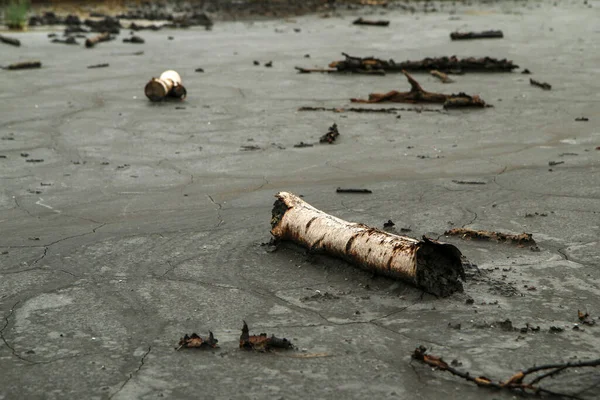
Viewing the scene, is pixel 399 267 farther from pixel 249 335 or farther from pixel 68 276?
pixel 68 276

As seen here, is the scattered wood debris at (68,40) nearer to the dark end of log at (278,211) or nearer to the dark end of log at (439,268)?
the dark end of log at (278,211)

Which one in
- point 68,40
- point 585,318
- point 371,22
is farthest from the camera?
point 371,22

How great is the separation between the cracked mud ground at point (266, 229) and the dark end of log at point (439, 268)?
97mm

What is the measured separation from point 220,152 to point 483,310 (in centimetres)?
372

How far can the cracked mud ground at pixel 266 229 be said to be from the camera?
10.6 ft

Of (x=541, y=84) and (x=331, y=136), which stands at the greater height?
(x=541, y=84)

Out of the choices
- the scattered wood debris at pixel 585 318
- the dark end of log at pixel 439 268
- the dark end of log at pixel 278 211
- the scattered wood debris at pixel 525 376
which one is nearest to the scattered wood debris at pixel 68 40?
the dark end of log at pixel 278 211

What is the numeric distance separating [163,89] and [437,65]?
336 centimetres

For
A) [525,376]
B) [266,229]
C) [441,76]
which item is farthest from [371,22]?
[525,376]

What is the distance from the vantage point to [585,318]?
356 cm

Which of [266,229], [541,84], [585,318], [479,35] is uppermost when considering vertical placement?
[479,35]

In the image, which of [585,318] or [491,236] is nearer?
[585,318]

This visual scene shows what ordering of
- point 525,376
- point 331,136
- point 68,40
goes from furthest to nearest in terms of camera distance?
point 68,40
point 331,136
point 525,376

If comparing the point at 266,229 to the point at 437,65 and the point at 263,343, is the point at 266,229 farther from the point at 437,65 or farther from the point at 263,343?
the point at 437,65
